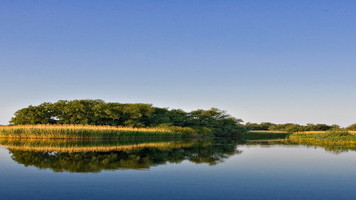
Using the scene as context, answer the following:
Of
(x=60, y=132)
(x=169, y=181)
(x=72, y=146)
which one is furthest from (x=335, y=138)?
(x=169, y=181)

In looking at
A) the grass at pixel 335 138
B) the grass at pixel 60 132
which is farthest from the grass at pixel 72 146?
the grass at pixel 335 138

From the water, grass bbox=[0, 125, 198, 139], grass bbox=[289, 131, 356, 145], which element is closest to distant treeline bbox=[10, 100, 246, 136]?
grass bbox=[0, 125, 198, 139]

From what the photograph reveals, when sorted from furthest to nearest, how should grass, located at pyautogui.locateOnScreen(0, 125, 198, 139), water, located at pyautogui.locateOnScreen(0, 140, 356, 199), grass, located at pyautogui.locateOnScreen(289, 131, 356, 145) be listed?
1. grass, located at pyautogui.locateOnScreen(289, 131, 356, 145)
2. grass, located at pyautogui.locateOnScreen(0, 125, 198, 139)
3. water, located at pyautogui.locateOnScreen(0, 140, 356, 199)

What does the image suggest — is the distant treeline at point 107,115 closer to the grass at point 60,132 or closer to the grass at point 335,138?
the grass at point 60,132

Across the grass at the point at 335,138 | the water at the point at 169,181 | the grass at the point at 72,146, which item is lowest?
the water at the point at 169,181

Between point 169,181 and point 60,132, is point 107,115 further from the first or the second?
point 169,181

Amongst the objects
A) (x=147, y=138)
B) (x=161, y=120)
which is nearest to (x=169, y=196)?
(x=147, y=138)

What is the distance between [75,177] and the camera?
44.4 ft

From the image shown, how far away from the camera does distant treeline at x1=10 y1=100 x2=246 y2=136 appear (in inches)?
2379

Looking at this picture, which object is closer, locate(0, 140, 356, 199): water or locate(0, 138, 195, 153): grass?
locate(0, 140, 356, 199): water

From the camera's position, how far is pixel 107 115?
62875 mm

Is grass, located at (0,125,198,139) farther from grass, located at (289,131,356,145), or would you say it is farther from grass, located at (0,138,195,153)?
grass, located at (289,131,356,145)

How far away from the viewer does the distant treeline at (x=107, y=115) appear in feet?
198

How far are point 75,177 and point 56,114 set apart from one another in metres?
51.9
